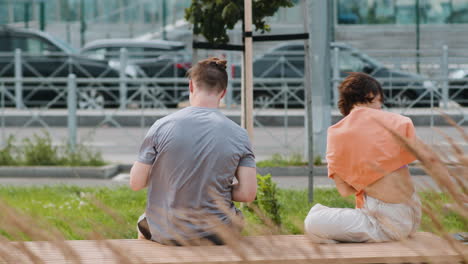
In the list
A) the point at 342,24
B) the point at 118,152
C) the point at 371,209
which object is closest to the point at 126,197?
the point at 371,209

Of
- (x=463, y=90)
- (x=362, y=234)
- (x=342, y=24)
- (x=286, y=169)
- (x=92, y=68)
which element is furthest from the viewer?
(x=342, y=24)

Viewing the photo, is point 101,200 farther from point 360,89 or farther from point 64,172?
point 64,172

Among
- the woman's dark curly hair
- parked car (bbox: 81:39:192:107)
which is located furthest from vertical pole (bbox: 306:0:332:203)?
parked car (bbox: 81:39:192:107)

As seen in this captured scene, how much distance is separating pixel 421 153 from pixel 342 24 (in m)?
26.6

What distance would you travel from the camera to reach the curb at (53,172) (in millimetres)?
10125

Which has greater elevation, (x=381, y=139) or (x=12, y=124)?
(x=381, y=139)

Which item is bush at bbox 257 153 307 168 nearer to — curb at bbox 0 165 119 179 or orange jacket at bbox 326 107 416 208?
curb at bbox 0 165 119 179

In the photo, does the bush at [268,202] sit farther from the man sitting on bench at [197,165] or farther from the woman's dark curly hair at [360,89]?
the man sitting on bench at [197,165]

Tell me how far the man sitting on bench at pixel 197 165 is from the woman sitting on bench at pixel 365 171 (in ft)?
1.44

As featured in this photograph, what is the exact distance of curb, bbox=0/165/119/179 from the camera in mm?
10125

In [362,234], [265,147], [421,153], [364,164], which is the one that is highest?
[421,153]

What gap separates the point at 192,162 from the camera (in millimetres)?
3703

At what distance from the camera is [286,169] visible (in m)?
10.0

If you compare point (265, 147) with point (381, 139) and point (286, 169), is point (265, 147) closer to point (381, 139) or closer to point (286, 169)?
point (286, 169)
